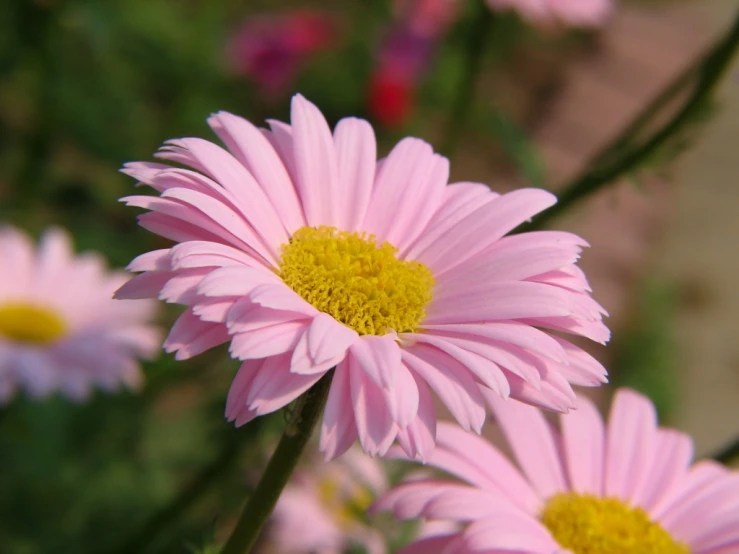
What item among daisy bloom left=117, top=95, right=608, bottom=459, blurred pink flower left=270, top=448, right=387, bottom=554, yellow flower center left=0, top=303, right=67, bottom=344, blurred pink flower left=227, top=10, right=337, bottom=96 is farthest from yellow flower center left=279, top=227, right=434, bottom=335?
blurred pink flower left=227, top=10, right=337, bottom=96

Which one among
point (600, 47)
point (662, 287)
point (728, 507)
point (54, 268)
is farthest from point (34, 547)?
point (600, 47)

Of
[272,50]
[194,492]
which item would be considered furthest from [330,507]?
[272,50]

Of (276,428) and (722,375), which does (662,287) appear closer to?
(722,375)

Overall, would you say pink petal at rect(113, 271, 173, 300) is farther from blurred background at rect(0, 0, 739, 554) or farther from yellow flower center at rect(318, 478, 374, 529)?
yellow flower center at rect(318, 478, 374, 529)

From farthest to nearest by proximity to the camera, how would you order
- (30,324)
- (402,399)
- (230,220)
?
(30,324) → (230,220) → (402,399)

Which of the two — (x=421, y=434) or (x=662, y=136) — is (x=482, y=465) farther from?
(x=662, y=136)
